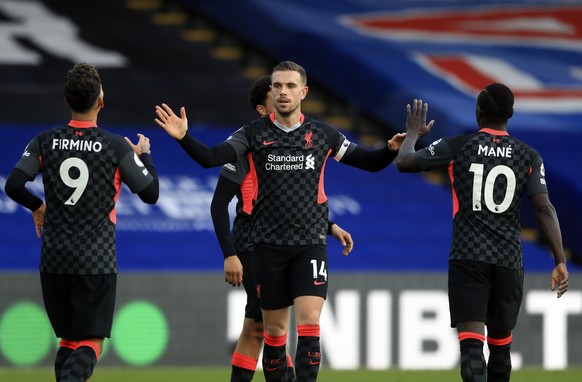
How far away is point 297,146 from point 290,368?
154 centimetres

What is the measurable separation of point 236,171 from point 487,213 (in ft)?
5.18

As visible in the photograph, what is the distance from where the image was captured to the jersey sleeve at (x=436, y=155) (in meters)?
7.52

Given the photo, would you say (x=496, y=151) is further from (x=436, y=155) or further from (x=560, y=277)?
(x=560, y=277)

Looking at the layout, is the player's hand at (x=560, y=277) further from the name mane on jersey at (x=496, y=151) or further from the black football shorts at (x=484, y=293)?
the name mane on jersey at (x=496, y=151)

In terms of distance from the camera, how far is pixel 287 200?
25.0 feet

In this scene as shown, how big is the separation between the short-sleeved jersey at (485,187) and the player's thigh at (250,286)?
1.37 meters

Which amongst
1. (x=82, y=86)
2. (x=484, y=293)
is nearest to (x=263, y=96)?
(x=82, y=86)

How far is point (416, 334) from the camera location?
527 inches

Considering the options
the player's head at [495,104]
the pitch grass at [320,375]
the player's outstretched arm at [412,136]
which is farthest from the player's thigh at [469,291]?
the pitch grass at [320,375]

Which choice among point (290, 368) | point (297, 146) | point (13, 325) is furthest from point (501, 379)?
point (13, 325)

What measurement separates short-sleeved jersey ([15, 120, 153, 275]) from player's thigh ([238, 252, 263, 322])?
1.37 metres

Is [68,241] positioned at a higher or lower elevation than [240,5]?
lower

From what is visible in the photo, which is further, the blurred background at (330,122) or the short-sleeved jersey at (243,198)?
the blurred background at (330,122)

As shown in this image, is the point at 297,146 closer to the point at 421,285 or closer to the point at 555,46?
the point at 421,285
